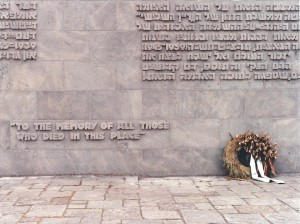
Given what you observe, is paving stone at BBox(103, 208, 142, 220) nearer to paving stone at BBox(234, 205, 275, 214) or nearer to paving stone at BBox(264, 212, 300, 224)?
paving stone at BBox(234, 205, 275, 214)

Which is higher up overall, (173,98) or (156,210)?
(173,98)

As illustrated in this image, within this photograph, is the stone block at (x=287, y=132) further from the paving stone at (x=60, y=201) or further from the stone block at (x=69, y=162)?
A: the paving stone at (x=60, y=201)

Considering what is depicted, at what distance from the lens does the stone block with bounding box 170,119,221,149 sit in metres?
7.08

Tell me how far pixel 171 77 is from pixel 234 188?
7.59 ft

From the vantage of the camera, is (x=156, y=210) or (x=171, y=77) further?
(x=171, y=77)

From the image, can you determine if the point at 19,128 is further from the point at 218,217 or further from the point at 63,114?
the point at 218,217

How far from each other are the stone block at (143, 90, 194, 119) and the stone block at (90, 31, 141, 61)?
800 mm

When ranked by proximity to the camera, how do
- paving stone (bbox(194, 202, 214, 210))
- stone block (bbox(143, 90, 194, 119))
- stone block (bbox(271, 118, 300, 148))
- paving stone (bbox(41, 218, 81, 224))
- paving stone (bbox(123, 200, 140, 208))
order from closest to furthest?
1. paving stone (bbox(41, 218, 81, 224))
2. paving stone (bbox(194, 202, 214, 210))
3. paving stone (bbox(123, 200, 140, 208))
4. stone block (bbox(143, 90, 194, 119))
5. stone block (bbox(271, 118, 300, 148))

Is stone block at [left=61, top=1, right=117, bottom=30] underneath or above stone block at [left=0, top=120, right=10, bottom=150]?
above

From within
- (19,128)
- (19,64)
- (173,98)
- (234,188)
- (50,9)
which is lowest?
(234,188)

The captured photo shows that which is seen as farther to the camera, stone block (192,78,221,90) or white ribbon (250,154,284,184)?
stone block (192,78,221,90)

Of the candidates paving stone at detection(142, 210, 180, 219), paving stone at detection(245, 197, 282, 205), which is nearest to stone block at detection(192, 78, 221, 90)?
paving stone at detection(245, 197, 282, 205)

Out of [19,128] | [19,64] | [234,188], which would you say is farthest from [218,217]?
[19,64]

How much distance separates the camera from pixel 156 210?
16.1ft
